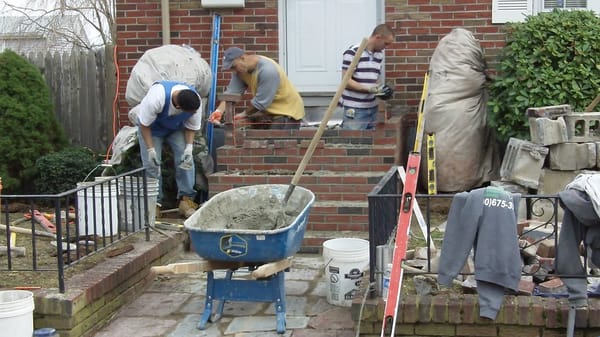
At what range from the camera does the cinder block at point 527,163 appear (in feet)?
25.6

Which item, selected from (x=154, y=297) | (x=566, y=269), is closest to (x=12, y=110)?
(x=154, y=297)

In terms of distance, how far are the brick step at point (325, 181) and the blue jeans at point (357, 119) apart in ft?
2.17

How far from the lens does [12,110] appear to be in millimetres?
9367

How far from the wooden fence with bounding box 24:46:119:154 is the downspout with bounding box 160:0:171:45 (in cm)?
142

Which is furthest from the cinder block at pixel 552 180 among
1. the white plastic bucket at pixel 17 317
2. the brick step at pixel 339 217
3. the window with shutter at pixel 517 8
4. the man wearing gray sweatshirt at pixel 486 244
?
the white plastic bucket at pixel 17 317

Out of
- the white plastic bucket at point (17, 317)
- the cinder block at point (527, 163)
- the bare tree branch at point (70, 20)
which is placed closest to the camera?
the white plastic bucket at point (17, 317)

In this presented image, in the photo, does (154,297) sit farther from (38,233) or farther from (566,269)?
(566,269)

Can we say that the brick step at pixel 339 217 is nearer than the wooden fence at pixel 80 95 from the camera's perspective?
Yes

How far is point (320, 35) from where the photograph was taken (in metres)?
9.84

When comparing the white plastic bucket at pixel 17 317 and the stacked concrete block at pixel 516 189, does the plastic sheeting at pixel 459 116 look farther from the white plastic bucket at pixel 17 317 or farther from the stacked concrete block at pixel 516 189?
the white plastic bucket at pixel 17 317


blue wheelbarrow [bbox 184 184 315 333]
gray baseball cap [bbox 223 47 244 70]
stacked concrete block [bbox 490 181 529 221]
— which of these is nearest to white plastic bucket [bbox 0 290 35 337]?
blue wheelbarrow [bbox 184 184 315 333]

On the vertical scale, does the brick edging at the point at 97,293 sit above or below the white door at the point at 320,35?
below

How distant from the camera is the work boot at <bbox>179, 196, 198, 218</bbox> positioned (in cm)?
831

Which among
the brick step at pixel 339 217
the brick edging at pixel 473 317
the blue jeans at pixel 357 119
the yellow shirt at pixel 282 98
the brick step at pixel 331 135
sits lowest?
the brick edging at pixel 473 317
